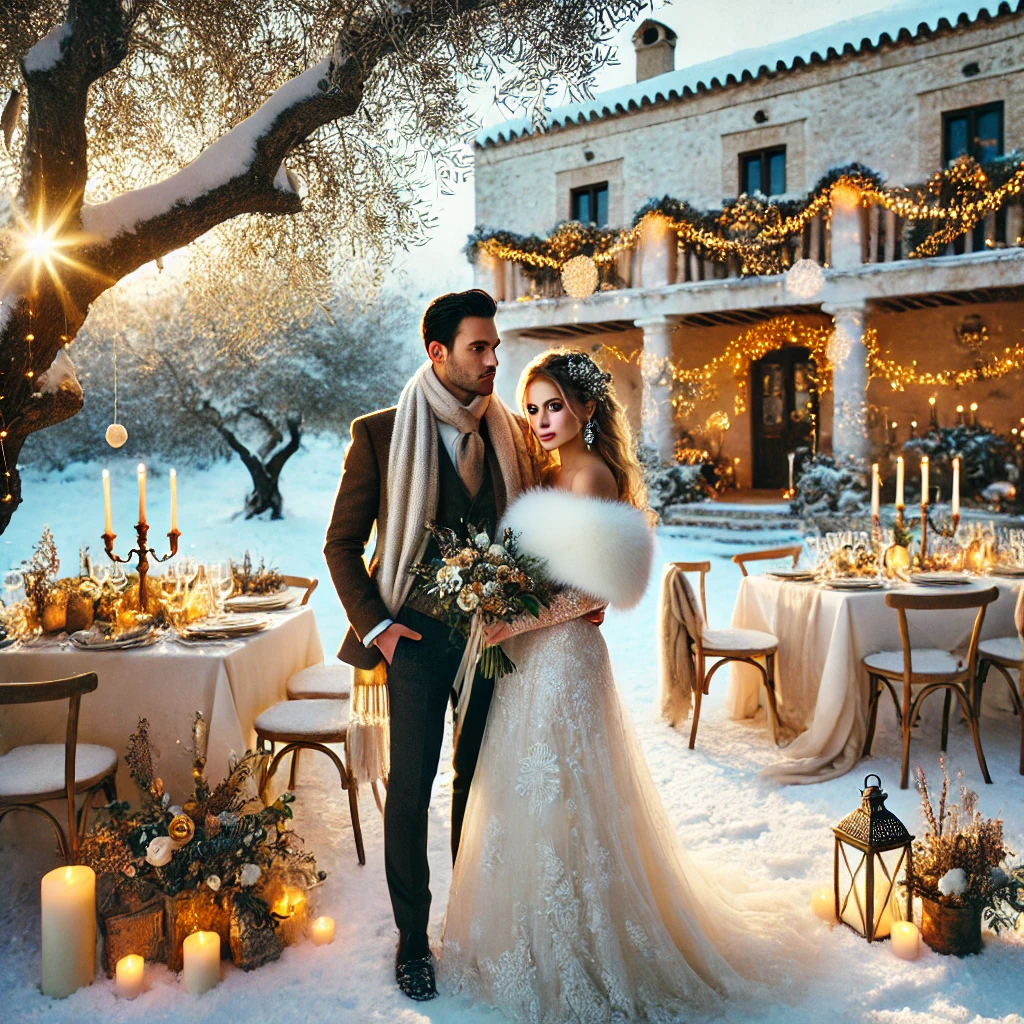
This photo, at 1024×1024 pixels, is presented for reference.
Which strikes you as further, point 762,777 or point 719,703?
point 719,703

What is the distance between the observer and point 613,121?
50.0ft

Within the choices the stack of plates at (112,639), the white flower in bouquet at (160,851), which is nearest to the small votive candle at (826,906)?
the white flower in bouquet at (160,851)

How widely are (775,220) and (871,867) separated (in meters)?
11.4

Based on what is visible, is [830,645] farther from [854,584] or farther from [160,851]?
[160,851]

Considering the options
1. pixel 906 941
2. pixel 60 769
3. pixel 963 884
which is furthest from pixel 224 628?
pixel 963 884

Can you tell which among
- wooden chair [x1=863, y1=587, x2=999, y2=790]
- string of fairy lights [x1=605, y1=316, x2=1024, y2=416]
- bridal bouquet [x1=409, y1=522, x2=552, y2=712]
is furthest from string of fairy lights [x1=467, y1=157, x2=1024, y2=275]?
bridal bouquet [x1=409, y1=522, x2=552, y2=712]

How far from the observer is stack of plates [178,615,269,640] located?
3.60m

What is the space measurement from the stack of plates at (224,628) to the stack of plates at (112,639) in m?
0.14

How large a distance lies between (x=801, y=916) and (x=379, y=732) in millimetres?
1561

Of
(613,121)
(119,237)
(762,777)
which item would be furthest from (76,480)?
(762,777)

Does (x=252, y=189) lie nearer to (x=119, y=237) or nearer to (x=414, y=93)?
(x=119, y=237)

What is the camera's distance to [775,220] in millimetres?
12414

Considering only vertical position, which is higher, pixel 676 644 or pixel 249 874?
pixel 676 644

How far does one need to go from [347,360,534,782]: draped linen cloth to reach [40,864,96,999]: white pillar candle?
4.13 ft
